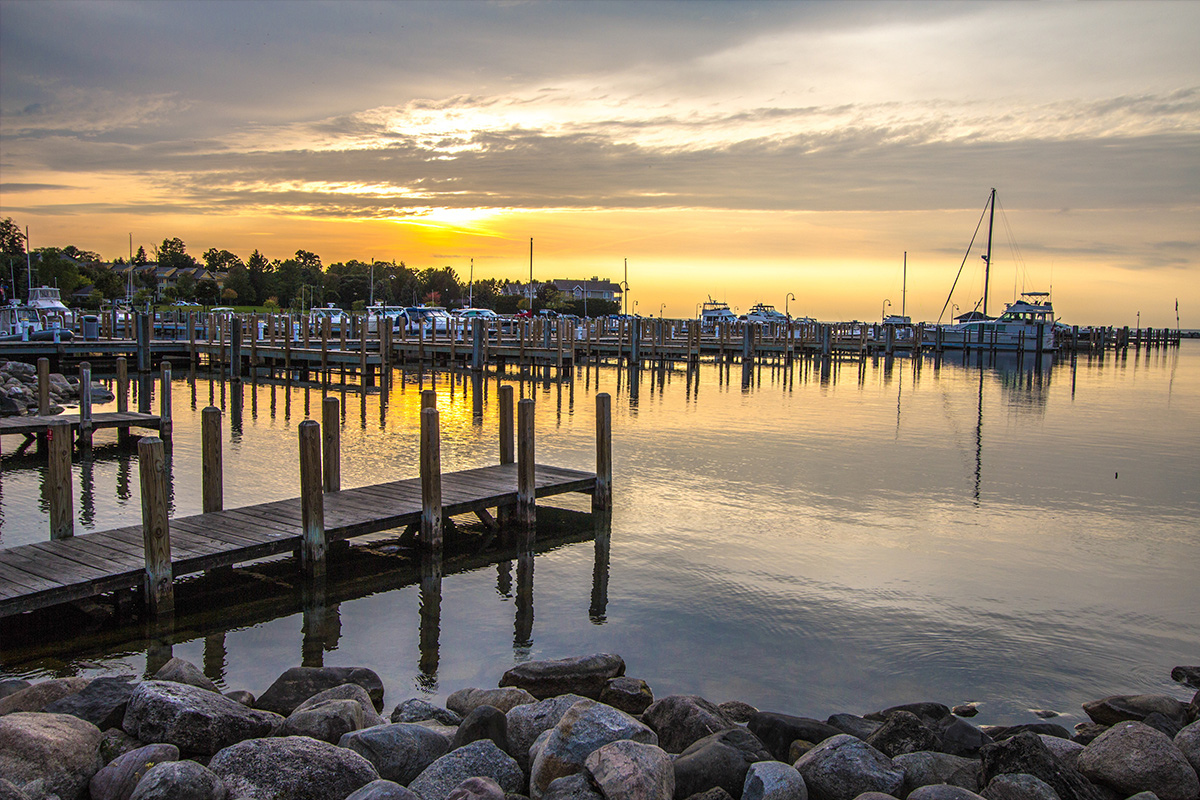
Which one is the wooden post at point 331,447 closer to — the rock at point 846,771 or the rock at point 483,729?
the rock at point 483,729

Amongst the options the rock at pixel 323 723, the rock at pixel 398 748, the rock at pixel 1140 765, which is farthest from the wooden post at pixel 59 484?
the rock at pixel 1140 765

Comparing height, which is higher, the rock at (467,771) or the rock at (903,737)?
the rock at (467,771)

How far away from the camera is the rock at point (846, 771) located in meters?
5.98

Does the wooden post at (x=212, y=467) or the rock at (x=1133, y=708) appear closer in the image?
the rock at (x=1133, y=708)

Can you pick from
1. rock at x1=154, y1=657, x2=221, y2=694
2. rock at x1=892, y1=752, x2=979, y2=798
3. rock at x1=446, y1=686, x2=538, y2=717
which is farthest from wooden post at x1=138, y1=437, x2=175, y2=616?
rock at x1=892, y1=752, x2=979, y2=798

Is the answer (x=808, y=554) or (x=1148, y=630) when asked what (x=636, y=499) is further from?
(x=1148, y=630)

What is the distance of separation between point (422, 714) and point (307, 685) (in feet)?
3.88

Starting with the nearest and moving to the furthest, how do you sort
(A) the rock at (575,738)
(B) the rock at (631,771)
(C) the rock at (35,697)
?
(B) the rock at (631,771) → (A) the rock at (575,738) → (C) the rock at (35,697)

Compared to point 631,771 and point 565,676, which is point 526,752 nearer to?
point 631,771

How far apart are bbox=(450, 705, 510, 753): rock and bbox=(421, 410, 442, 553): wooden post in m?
5.40

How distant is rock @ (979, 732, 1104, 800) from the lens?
5.98 metres

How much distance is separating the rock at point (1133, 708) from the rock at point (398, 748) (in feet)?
18.9

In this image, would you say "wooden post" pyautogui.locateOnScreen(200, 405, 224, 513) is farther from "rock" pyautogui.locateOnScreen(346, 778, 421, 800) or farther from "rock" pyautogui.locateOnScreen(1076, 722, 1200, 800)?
"rock" pyautogui.locateOnScreen(1076, 722, 1200, 800)

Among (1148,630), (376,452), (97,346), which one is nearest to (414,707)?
(1148,630)
